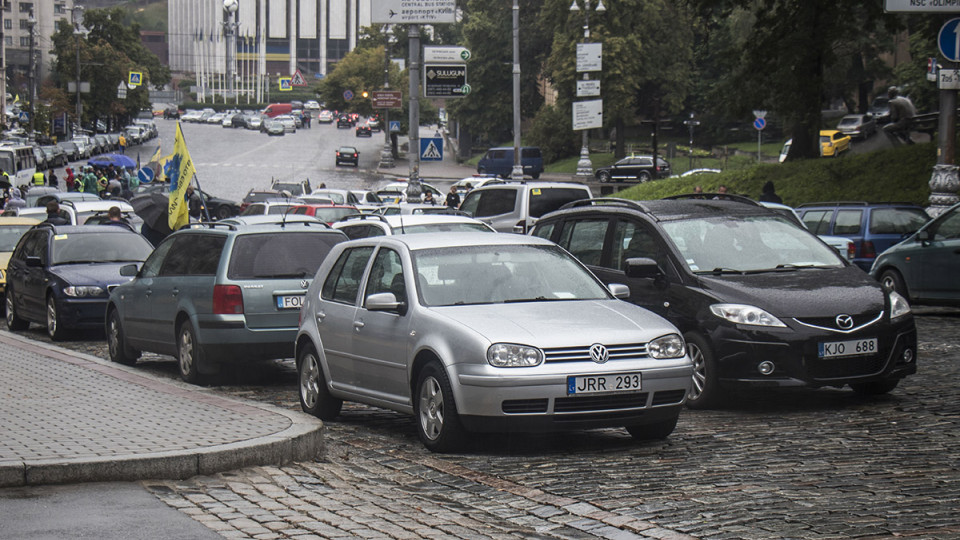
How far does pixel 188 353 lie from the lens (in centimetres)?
1317

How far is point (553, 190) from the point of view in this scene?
24562mm

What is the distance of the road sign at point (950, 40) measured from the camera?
19453mm

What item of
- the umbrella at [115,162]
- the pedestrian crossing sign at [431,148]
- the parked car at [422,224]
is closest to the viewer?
the parked car at [422,224]

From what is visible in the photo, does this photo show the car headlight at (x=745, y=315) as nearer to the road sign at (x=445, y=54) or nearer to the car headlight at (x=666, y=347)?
the car headlight at (x=666, y=347)

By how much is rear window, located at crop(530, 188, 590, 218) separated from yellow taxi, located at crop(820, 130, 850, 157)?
114 feet

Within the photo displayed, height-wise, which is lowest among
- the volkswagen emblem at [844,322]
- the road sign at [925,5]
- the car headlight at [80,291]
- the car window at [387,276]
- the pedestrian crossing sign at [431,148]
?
the car headlight at [80,291]

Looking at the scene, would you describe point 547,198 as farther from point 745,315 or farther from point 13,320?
point 745,315

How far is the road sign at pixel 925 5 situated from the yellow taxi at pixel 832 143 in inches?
1474

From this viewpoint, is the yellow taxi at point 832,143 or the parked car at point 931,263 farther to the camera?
the yellow taxi at point 832,143

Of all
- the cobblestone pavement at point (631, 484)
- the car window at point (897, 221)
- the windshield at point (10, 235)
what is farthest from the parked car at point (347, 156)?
the cobblestone pavement at point (631, 484)

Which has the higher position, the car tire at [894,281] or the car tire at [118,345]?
the car tire at [894,281]

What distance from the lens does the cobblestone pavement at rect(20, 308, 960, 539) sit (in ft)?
21.2

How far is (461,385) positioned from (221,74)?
179 m

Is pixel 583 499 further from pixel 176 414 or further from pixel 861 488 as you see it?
pixel 176 414
